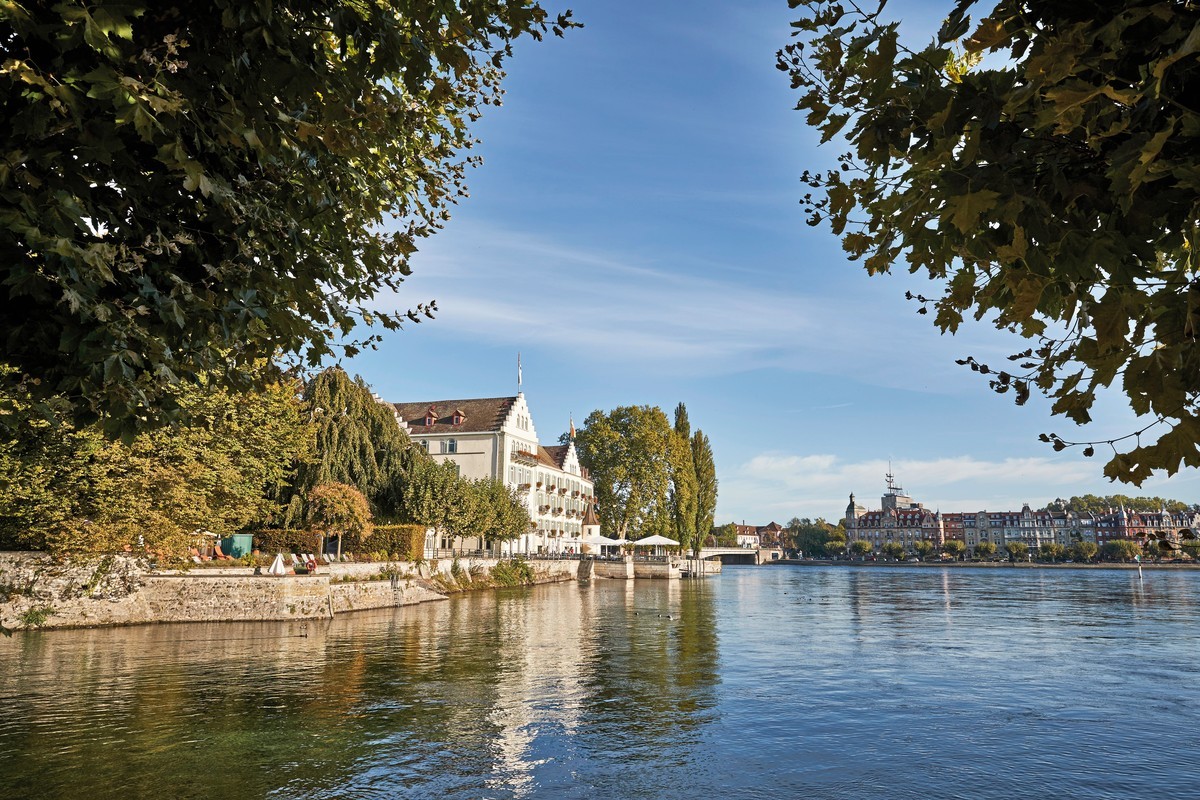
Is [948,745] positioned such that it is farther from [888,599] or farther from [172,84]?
[888,599]

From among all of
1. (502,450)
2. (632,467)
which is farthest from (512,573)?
(632,467)

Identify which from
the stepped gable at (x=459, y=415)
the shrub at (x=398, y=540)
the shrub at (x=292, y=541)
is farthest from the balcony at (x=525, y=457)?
the shrub at (x=292, y=541)

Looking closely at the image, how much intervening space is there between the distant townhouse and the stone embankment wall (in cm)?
3545

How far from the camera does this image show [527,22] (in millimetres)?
6812

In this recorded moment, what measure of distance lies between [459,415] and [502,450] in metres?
6.29

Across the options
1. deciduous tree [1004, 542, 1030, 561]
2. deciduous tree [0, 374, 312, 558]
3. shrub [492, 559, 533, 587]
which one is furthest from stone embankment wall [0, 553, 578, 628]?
deciduous tree [1004, 542, 1030, 561]

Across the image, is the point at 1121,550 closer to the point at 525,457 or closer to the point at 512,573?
the point at 525,457

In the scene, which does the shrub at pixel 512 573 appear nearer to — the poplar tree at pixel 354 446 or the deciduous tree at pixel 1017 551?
the poplar tree at pixel 354 446

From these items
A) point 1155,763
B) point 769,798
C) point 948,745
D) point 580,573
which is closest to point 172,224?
point 769,798

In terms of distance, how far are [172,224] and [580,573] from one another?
72892mm

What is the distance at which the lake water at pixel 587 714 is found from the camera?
12.6m

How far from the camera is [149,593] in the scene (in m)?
30.6

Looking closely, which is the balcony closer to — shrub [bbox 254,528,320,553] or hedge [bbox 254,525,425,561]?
hedge [bbox 254,525,425,561]

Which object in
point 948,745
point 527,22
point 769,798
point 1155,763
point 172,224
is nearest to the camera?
point 172,224
